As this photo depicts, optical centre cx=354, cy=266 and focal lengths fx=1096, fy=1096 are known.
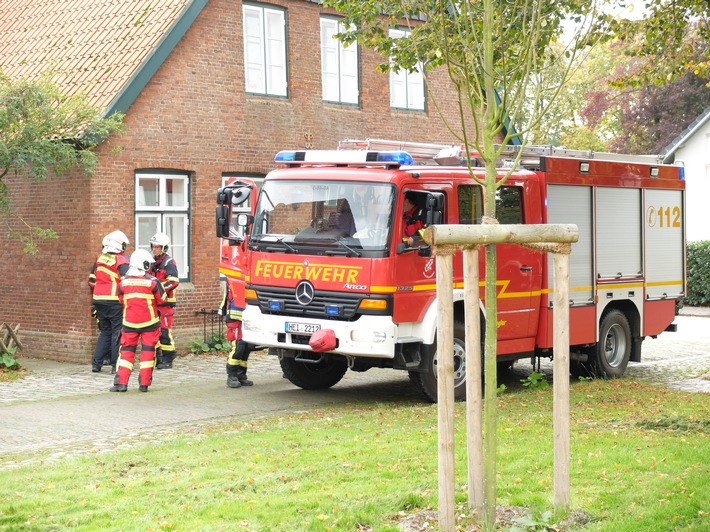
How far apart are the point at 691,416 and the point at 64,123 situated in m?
10.1

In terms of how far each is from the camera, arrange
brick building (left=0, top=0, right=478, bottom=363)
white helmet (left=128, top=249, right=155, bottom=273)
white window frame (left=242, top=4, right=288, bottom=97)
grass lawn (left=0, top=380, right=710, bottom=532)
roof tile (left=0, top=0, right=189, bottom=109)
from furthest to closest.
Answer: white window frame (left=242, top=4, right=288, bottom=97) → roof tile (left=0, top=0, right=189, bottom=109) → brick building (left=0, top=0, right=478, bottom=363) → white helmet (left=128, top=249, right=155, bottom=273) → grass lawn (left=0, top=380, right=710, bottom=532)

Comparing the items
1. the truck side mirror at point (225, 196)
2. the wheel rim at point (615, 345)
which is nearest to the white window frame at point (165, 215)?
the truck side mirror at point (225, 196)

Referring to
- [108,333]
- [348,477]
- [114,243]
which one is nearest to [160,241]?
[114,243]

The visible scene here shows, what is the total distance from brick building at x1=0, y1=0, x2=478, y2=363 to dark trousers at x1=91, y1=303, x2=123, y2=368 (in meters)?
1.21

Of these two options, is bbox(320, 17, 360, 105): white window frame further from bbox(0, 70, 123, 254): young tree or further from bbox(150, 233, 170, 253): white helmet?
bbox(150, 233, 170, 253): white helmet

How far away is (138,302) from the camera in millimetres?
13430

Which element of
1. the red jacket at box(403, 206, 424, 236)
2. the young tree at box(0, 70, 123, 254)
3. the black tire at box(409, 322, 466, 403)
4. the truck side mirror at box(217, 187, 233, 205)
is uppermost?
A: the young tree at box(0, 70, 123, 254)

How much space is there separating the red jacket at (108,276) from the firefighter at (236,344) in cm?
214

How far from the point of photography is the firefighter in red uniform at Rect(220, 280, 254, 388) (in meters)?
13.9

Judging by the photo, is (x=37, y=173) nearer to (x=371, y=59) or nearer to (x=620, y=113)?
(x=371, y=59)

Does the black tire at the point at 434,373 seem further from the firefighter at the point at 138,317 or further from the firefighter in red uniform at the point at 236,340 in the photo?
the firefighter at the point at 138,317

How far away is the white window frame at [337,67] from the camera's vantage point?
814 inches

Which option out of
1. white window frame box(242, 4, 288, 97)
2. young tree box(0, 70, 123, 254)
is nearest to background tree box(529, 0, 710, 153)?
white window frame box(242, 4, 288, 97)

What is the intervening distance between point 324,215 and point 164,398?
9.99ft
